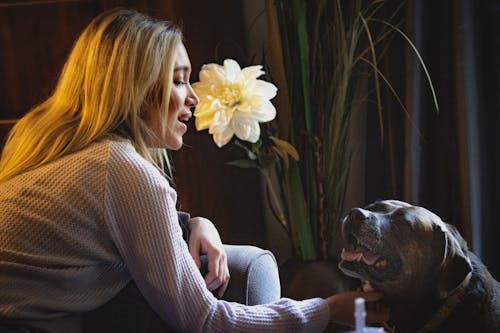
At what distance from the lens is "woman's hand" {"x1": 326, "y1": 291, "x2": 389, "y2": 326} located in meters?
1.32

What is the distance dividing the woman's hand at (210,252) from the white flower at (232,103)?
32 cm

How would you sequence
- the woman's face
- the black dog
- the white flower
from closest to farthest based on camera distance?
the black dog, the woman's face, the white flower

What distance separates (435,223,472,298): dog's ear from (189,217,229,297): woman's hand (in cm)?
45

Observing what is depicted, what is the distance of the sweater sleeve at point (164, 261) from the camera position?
1304 mm

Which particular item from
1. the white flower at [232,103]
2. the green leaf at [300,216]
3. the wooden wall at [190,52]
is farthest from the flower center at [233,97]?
the wooden wall at [190,52]

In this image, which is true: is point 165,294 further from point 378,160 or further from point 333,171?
point 378,160

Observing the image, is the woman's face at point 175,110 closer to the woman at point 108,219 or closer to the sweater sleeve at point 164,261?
the woman at point 108,219

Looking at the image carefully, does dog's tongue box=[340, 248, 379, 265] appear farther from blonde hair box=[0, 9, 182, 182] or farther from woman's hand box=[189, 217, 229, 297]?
blonde hair box=[0, 9, 182, 182]

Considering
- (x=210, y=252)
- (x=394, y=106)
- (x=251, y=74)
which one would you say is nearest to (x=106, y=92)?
(x=210, y=252)

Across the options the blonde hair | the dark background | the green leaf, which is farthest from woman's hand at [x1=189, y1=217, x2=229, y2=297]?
the dark background

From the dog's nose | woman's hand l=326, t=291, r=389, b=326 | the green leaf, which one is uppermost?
the dog's nose

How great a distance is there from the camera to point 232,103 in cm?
181

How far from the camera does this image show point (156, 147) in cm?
154

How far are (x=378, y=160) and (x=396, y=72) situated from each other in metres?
0.30
